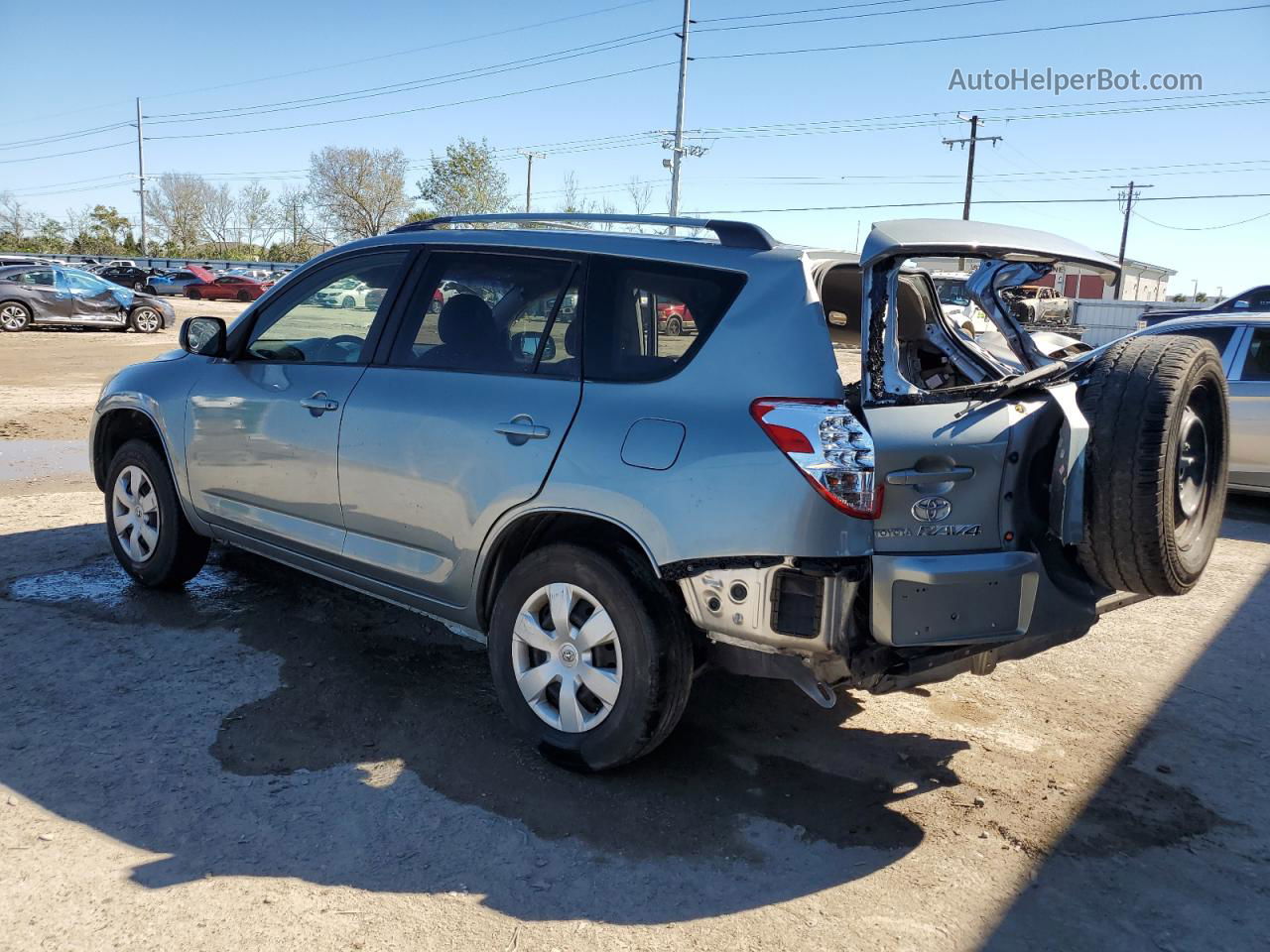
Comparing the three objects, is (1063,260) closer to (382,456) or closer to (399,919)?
(382,456)

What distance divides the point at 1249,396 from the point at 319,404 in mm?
7423

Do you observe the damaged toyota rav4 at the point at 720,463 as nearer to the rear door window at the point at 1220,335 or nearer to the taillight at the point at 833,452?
the taillight at the point at 833,452

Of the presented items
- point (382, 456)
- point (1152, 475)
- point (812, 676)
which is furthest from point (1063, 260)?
point (382, 456)

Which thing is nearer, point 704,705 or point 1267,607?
point 704,705

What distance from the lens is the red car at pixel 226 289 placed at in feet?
151

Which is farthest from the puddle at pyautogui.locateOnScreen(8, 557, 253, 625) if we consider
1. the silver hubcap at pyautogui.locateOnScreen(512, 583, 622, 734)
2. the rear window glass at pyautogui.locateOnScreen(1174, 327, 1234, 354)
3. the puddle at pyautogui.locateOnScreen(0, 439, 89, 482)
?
the rear window glass at pyautogui.locateOnScreen(1174, 327, 1234, 354)

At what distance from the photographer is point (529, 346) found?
12.3 ft

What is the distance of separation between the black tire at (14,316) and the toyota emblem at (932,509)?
81.5 ft

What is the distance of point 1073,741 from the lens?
156 inches

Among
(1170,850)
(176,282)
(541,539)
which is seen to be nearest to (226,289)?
(176,282)

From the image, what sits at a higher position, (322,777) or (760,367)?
(760,367)

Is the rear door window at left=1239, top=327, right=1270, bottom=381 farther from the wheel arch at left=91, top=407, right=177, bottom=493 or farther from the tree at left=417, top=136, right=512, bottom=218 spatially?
the tree at left=417, top=136, right=512, bottom=218

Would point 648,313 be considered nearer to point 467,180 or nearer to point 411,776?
point 411,776

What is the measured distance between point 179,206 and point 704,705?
103 meters
